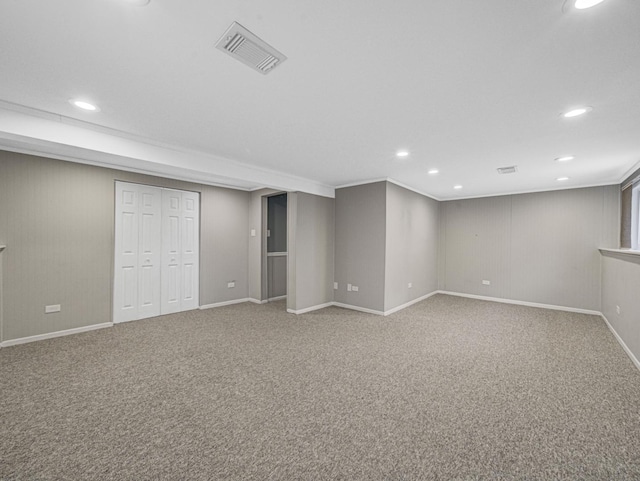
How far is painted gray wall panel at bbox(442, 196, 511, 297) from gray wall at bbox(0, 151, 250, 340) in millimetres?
6483

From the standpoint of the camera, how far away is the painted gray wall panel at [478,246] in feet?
20.0

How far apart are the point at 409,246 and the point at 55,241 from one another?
574cm

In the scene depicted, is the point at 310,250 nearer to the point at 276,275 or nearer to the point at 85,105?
the point at 276,275

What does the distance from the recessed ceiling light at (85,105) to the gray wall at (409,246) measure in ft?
13.3

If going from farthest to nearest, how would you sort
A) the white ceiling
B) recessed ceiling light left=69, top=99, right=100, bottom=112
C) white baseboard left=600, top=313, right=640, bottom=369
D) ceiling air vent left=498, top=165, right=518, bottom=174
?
ceiling air vent left=498, top=165, right=518, bottom=174 < white baseboard left=600, top=313, right=640, bottom=369 < recessed ceiling light left=69, top=99, right=100, bottom=112 < the white ceiling

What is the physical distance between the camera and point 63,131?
8.51 feet

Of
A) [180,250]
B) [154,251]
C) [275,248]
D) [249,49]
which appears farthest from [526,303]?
[154,251]

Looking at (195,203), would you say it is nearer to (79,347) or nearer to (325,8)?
(79,347)

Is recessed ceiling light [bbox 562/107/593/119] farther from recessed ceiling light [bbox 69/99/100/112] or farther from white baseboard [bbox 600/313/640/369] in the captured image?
recessed ceiling light [bbox 69/99/100/112]

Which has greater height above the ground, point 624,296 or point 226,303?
point 624,296

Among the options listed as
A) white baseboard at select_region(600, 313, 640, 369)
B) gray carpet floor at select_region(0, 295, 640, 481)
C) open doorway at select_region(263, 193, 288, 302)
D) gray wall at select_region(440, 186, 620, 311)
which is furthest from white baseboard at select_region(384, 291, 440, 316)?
white baseboard at select_region(600, 313, 640, 369)

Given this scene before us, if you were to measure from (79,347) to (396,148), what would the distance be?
450cm

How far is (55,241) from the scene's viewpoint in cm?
371

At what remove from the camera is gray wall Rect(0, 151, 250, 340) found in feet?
11.2
